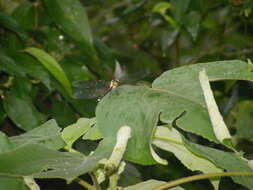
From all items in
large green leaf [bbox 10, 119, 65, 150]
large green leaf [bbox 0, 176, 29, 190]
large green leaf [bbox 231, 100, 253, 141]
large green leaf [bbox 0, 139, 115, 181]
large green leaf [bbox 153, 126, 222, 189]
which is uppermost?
large green leaf [bbox 0, 139, 115, 181]

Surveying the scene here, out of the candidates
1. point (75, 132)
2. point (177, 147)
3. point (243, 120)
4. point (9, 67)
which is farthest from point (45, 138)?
point (243, 120)

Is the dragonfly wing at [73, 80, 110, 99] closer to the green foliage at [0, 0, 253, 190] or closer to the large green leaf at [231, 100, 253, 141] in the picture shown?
the green foliage at [0, 0, 253, 190]

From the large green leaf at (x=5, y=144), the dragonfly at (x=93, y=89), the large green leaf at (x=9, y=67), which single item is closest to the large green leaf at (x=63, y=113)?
the large green leaf at (x=9, y=67)

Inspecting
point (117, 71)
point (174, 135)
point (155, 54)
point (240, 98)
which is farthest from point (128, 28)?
point (174, 135)

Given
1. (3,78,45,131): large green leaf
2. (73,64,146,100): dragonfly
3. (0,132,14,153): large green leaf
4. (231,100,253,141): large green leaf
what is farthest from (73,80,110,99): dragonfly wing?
(231,100,253,141): large green leaf

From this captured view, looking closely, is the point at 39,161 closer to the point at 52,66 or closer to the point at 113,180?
the point at 113,180

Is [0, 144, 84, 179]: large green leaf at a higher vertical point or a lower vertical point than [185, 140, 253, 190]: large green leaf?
higher
